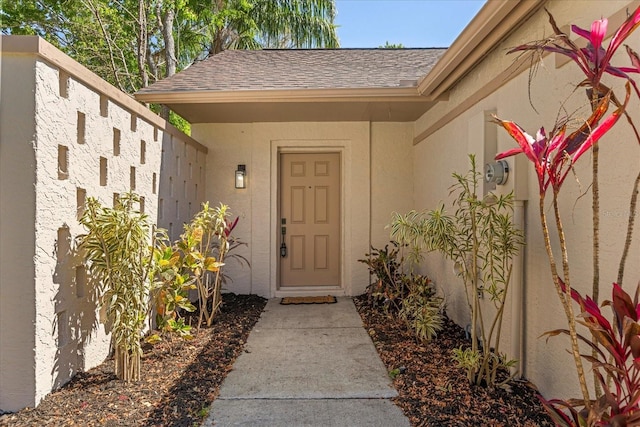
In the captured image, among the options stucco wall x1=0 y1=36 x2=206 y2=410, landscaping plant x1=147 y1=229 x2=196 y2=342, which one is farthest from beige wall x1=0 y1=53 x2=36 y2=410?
landscaping plant x1=147 y1=229 x2=196 y2=342

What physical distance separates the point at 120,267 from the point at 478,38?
9.66ft

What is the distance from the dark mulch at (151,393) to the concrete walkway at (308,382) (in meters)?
0.13

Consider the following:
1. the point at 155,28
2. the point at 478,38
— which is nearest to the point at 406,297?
the point at 478,38

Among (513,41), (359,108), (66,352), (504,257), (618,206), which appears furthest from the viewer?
(359,108)

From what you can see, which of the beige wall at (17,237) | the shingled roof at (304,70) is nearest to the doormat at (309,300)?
the shingled roof at (304,70)

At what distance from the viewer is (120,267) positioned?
260 cm

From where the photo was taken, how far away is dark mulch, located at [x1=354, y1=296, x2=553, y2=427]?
2301mm

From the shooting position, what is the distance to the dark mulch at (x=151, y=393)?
2217 millimetres

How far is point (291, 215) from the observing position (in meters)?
5.83

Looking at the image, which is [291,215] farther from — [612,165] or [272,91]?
[612,165]

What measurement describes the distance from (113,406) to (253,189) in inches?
143

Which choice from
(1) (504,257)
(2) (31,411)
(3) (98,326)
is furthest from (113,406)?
(1) (504,257)

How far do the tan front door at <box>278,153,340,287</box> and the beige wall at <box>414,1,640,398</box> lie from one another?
2.30m

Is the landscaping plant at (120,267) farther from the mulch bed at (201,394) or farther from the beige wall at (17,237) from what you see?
the beige wall at (17,237)
